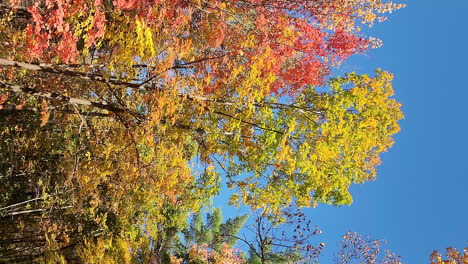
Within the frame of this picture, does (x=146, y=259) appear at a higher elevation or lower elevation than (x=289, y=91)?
lower

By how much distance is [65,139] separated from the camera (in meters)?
11.6

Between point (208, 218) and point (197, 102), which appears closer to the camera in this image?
point (197, 102)

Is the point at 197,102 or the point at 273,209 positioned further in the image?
the point at 273,209

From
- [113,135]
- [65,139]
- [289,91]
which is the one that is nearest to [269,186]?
[113,135]

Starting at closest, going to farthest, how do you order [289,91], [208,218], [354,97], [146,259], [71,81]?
1. [354,97]
2. [71,81]
3. [146,259]
4. [289,91]
5. [208,218]

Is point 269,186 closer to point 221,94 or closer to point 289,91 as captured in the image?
point 221,94

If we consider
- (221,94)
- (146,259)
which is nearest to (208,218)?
(146,259)

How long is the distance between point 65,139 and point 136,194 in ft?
8.89

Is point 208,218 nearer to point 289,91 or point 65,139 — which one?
point 289,91

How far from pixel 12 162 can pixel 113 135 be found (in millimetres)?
3197

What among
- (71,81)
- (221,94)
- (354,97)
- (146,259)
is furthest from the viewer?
(146,259)

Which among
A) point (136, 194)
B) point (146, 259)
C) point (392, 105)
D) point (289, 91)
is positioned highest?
point (289, 91)

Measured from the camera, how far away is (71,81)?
1159 cm

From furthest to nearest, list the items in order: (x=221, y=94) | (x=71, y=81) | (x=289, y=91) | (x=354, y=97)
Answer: (x=289, y=91) < (x=71, y=81) < (x=221, y=94) < (x=354, y=97)
